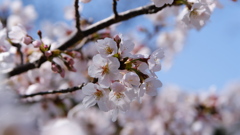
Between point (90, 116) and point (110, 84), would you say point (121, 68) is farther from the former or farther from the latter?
point (90, 116)

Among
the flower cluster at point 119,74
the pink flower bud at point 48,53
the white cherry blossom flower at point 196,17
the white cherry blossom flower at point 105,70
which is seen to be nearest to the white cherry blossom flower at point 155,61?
the flower cluster at point 119,74

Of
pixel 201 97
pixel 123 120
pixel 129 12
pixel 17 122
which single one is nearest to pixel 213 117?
pixel 201 97

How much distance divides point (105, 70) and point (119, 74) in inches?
2.9

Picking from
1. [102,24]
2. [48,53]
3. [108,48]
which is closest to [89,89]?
[108,48]

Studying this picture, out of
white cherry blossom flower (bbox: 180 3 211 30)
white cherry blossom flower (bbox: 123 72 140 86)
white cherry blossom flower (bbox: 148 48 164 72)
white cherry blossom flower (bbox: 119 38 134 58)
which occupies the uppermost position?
white cherry blossom flower (bbox: 180 3 211 30)

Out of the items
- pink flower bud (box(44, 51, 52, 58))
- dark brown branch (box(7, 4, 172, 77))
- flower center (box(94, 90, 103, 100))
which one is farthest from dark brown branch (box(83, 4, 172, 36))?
flower center (box(94, 90, 103, 100))

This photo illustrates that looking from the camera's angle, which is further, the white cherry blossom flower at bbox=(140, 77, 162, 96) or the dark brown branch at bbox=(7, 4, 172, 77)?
the dark brown branch at bbox=(7, 4, 172, 77)

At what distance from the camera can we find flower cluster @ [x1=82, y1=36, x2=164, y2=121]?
3.68ft

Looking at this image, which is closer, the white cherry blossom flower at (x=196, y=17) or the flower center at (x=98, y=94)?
the flower center at (x=98, y=94)

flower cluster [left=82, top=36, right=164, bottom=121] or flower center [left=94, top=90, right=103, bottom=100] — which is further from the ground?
flower cluster [left=82, top=36, right=164, bottom=121]

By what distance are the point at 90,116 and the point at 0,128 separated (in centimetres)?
425

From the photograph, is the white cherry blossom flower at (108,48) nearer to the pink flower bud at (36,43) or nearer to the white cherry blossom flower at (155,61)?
the white cherry blossom flower at (155,61)

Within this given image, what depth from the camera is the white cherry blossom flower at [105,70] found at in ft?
3.67

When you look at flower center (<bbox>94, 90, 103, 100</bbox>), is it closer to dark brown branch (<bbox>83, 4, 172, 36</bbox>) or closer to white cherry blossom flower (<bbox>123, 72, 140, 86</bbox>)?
white cherry blossom flower (<bbox>123, 72, 140, 86</bbox>)
